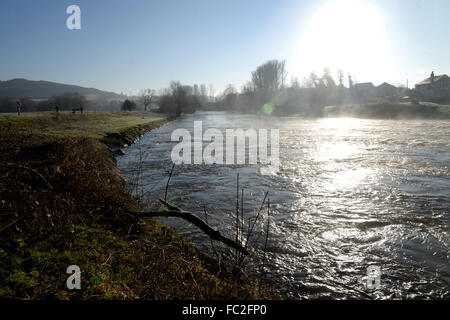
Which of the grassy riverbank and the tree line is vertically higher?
the tree line

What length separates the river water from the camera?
488cm

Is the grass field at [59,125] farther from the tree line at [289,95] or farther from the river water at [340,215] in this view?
the tree line at [289,95]

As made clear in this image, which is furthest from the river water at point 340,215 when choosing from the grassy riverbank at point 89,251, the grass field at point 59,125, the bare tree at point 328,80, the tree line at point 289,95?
the bare tree at point 328,80

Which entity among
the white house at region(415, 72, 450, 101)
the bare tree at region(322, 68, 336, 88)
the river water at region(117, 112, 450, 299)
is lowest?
the river water at region(117, 112, 450, 299)

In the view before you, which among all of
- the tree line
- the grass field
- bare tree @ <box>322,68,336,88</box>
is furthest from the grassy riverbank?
bare tree @ <box>322,68,336,88</box>

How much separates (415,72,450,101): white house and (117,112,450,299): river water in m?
85.9

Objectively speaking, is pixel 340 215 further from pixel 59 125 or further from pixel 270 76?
pixel 270 76

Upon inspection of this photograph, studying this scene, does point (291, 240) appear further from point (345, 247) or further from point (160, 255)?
point (160, 255)

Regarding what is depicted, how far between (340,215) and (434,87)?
102 metres

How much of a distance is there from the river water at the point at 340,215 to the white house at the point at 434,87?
282ft

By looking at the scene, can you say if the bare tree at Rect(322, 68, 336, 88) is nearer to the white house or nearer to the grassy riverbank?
the white house

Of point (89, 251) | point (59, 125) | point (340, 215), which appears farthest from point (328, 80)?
point (89, 251)

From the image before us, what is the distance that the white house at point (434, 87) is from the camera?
7950 cm
